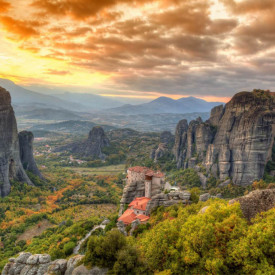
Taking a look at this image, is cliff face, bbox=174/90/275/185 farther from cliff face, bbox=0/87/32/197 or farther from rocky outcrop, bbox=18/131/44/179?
rocky outcrop, bbox=18/131/44/179

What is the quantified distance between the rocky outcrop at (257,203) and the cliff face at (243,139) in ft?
141

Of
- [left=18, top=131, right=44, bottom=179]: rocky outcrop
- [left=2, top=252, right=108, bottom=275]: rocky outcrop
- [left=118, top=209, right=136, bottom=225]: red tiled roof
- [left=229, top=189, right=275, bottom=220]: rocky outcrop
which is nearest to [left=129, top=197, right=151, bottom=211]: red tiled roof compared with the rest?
[left=118, top=209, right=136, bottom=225]: red tiled roof

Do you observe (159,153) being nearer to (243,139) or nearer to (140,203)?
(243,139)

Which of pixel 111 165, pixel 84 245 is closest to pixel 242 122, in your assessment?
pixel 84 245

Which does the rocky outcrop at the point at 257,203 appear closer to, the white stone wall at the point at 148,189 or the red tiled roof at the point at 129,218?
the red tiled roof at the point at 129,218

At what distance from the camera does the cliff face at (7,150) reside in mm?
60719

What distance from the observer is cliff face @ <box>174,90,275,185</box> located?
5750 centimetres

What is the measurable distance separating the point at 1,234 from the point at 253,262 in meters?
46.4

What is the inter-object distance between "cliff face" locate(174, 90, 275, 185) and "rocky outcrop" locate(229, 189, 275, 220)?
43041 millimetres

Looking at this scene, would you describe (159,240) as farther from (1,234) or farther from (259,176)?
(259,176)

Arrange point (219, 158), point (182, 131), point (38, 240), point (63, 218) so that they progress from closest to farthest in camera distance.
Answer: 1. point (38, 240)
2. point (63, 218)
3. point (219, 158)
4. point (182, 131)

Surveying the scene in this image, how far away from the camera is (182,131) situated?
355 feet

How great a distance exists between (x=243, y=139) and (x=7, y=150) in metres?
65.9

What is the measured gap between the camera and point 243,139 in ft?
201
